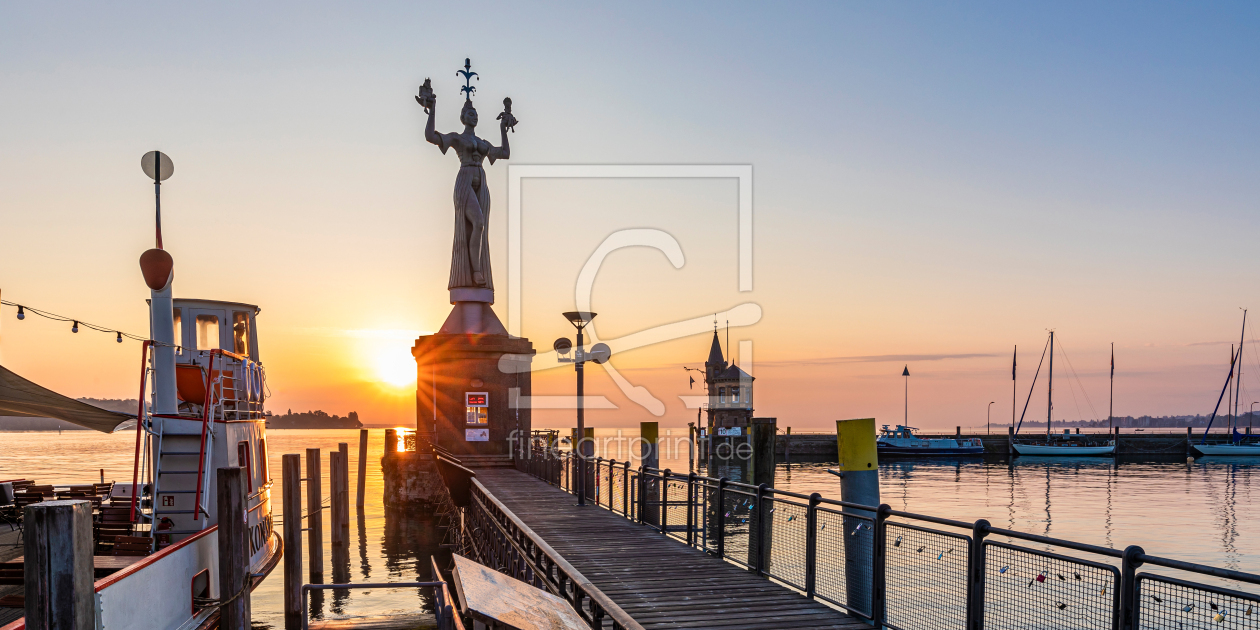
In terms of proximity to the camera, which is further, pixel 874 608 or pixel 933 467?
pixel 933 467

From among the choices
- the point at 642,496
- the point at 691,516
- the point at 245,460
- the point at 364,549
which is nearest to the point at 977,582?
the point at 691,516

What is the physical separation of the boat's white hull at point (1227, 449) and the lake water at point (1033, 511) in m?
11.9

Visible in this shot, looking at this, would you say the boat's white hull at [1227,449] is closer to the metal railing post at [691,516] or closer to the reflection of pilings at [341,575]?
the reflection of pilings at [341,575]

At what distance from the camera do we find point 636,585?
12.3m

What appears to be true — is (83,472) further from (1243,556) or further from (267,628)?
(1243,556)

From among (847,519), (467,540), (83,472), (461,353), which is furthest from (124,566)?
(83,472)

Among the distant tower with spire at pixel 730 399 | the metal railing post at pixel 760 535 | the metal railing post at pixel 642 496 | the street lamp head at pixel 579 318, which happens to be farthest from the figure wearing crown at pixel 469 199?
the distant tower with spire at pixel 730 399

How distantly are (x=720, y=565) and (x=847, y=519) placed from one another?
339 cm

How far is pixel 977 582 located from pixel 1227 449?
11330cm

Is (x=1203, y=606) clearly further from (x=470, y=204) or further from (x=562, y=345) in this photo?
(x=470, y=204)

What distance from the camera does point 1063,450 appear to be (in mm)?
98375

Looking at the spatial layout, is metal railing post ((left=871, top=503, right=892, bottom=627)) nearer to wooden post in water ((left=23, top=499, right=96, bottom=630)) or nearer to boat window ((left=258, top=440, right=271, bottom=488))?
wooden post in water ((left=23, top=499, right=96, bottom=630))

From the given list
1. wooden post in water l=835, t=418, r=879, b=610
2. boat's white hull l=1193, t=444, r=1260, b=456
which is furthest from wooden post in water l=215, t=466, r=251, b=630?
boat's white hull l=1193, t=444, r=1260, b=456

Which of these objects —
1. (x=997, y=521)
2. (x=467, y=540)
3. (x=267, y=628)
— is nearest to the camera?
(x=267, y=628)
